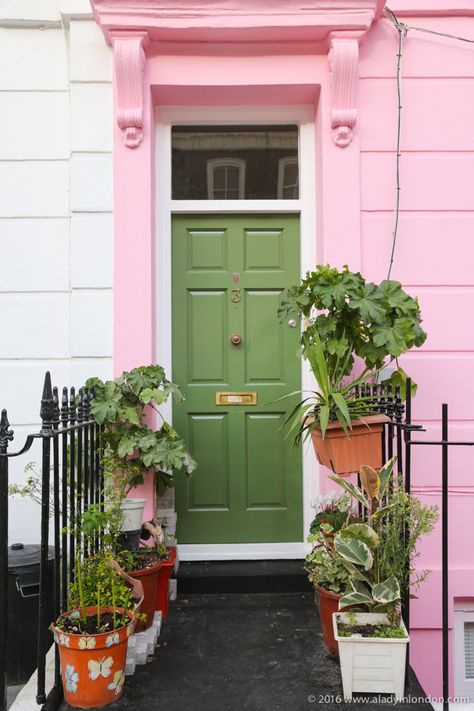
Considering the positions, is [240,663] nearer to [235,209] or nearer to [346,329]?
[346,329]

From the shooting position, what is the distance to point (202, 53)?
3.86 meters

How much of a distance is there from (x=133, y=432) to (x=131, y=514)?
446 millimetres

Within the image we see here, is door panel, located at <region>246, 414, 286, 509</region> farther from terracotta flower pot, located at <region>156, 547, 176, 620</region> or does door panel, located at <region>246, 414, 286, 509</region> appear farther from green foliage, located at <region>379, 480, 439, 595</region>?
green foliage, located at <region>379, 480, 439, 595</region>

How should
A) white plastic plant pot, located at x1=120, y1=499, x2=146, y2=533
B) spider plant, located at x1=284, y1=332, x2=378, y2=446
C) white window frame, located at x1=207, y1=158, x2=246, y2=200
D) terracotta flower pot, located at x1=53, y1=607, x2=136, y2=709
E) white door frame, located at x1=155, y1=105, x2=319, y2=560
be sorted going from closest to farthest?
terracotta flower pot, located at x1=53, y1=607, x2=136, y2=709
spider plant, located at x1=284, y1=332, x2=378, y2=446
white plastic plant pot, located at x1=120, y1=499, x2=146, y2=533
white door frame, located at x1=155, y1=105, x2=319, y2=560
white window frame, located at x1=207, y1=158, x2=246, y2=200

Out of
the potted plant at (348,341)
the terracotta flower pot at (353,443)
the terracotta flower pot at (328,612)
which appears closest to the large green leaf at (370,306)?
the potted plant at (348,341)

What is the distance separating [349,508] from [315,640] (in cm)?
67

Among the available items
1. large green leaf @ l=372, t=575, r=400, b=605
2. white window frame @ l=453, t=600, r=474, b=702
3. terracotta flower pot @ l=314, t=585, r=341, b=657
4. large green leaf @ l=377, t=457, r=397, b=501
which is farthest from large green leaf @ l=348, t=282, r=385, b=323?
white window frame @ l=453, t=600, r=474, b=702

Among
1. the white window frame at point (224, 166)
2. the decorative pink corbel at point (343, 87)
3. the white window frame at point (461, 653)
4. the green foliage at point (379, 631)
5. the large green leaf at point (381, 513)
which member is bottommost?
the white window frame at point (461, 653)

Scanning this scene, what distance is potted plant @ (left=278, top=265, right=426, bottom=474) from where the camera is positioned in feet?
10.0

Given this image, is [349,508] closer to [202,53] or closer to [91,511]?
[91,511]

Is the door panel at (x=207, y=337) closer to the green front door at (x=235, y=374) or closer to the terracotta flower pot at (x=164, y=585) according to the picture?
the green front door at (x=235, y=374)

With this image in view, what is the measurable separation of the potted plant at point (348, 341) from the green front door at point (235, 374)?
2.81 feet

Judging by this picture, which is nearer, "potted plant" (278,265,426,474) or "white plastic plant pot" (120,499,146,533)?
"potted plant" (278,265,426,474)

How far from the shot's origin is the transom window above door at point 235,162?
4.16 metres
